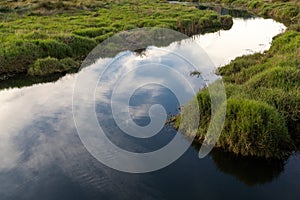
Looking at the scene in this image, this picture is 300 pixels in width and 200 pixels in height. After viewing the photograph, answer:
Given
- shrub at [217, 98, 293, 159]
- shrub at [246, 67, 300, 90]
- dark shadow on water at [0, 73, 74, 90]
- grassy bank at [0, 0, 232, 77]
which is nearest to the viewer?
shrub at [217, 98, 293, 159]

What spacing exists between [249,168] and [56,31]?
1660cm

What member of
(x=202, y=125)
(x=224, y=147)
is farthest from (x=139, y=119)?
(x=224, y=147)

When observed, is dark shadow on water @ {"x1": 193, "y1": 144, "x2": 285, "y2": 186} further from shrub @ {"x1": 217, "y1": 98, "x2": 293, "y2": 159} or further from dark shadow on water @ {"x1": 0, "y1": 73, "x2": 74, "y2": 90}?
dark shadow on water @ {"x1": 0, "y1": 73, "x2": 74, "y2": 90}

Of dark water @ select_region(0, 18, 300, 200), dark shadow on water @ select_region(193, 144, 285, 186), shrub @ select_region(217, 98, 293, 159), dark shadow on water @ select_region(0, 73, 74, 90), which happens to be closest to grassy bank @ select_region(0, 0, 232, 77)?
dark shadow on water @ select_region(0, 73, 74, 90)

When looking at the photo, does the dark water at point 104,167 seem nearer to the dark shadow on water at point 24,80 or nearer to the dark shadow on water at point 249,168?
the dark shadow on water at point 249,168

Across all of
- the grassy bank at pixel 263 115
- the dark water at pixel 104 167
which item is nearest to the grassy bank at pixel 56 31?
the dark water at pixel 104 167

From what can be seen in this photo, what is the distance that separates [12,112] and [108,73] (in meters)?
5.01

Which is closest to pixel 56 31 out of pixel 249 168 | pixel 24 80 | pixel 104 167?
pixel 24 80

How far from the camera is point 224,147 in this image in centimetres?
902

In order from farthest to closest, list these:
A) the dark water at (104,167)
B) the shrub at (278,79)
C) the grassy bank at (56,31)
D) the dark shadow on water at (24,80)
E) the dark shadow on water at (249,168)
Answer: the grassy bank at (56,31) → the dark shadow on water at (24,80) → the shrub at (278,79) → the dark shadow on water at (249,168) → the dark water at (104,167)

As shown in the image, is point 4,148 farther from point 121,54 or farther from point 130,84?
point 121,54

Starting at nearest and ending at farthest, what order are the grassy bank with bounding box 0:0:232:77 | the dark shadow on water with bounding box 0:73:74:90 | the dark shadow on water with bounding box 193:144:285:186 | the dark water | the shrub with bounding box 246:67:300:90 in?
the dark water, the dark shadow on water with bounding box 193:144:285:186, the shrub with bounding box 246:67:300:90, the dark shadow on water with bounding box 0:73:74:90, the grassy bank with bounding box 0:0:232:77

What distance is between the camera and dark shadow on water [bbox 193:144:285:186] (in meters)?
8.18

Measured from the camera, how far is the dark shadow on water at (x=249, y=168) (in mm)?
8180
